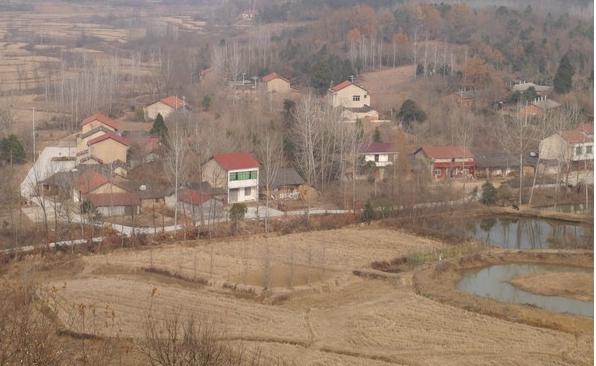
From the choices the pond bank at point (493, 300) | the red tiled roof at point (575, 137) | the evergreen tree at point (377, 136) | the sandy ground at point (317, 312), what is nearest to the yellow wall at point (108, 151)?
the evergreen tree at point (377, 136)

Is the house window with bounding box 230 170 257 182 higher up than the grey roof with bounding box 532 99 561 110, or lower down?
lower down

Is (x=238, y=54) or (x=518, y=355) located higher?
(x=238, y=54)

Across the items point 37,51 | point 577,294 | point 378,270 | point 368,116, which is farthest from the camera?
point 37,51

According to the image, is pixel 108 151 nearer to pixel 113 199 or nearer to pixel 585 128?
pixel 113 199

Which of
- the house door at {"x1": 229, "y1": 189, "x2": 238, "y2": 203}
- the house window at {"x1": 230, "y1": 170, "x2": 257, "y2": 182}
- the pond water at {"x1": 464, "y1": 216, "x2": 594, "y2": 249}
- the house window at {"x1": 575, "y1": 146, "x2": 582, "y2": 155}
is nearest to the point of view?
the pond water at {"x1": 464, "y1": 216, "x2": 594, "y2": 249}

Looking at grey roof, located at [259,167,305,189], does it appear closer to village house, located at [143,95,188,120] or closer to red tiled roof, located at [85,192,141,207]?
red tiled roof, located at [85,192,141,207]

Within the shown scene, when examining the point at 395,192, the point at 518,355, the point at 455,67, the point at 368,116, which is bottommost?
the point at 518,355

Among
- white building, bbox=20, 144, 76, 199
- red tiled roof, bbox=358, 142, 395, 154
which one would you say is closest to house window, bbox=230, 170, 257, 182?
red tiled roof, bbox=358, 142, 395, 154

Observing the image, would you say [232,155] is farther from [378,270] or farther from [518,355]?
[518,355]

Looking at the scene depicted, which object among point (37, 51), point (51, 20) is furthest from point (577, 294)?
point (51, 20)
